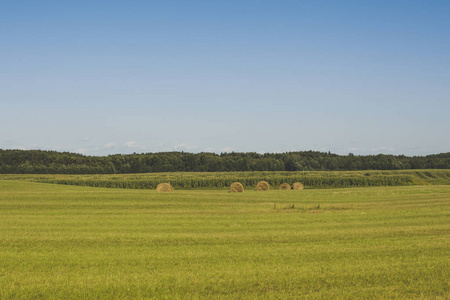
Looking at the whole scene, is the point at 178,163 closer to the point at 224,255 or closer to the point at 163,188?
the point at 163,188

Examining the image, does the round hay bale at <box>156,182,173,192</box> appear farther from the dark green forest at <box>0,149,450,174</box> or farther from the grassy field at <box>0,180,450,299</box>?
the dark green forest at <box>0,149,450,174</box>

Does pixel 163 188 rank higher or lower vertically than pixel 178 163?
lower

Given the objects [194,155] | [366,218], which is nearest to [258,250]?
[366,218]

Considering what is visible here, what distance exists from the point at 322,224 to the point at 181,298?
11076mm

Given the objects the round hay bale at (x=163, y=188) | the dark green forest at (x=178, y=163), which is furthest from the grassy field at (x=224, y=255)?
the dark green forest at (x=178, y=163)

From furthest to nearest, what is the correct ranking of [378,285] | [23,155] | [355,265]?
[23,155], [355,265], [378,285]

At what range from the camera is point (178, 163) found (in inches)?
4050

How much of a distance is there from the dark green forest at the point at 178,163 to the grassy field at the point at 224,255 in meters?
69.7

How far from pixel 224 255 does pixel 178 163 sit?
91.5m

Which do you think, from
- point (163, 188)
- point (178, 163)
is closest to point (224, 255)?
point (163, 188)

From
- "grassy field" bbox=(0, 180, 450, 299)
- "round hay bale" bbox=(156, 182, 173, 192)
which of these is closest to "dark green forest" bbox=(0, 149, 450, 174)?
"round hay bale" bbox=(156, 182, 173, 192)

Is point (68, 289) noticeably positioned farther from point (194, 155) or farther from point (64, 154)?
point (194, 155)

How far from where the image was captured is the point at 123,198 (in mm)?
30453

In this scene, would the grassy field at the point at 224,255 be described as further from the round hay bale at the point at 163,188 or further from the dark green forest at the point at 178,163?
the dark green forest at the point at 178,163
